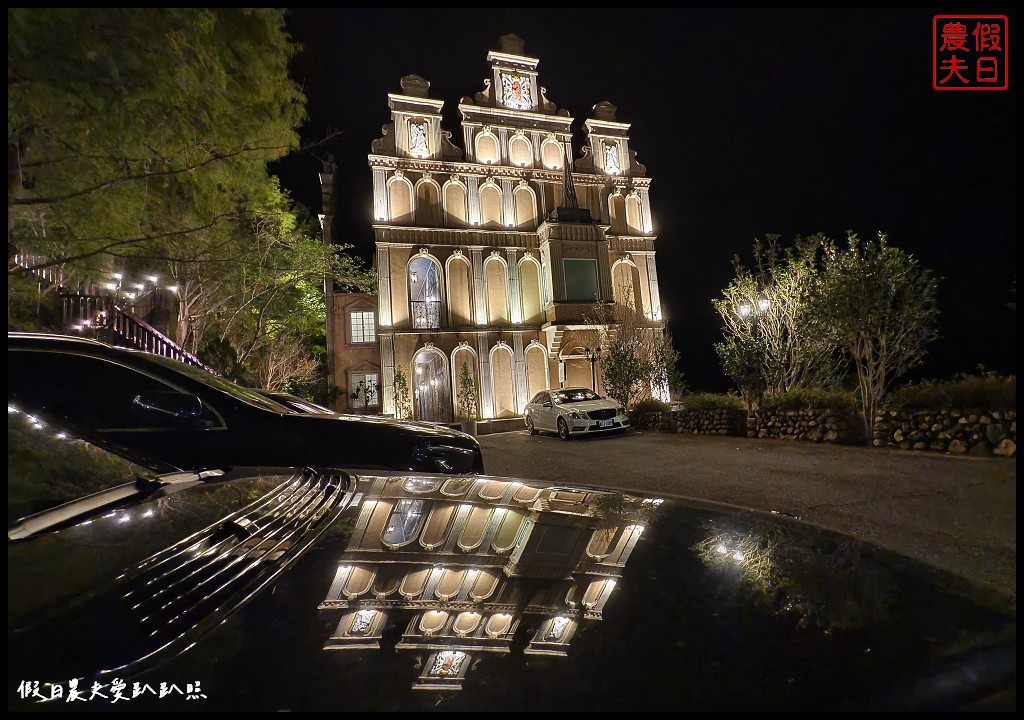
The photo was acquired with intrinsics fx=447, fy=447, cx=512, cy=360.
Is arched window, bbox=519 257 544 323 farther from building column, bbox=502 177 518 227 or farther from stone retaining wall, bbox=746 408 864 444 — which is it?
stone retaining wall, bbox=746 408 864 444

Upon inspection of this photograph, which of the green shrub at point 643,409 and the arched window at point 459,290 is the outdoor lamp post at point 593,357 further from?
the arched window at point 459,290

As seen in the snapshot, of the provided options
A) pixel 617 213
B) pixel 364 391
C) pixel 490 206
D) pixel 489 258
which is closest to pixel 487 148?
pixel 490 206

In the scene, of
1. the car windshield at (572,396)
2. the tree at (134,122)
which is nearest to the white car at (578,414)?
the car windshield at (572,396)

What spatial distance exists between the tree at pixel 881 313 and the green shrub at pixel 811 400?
0.93 feet

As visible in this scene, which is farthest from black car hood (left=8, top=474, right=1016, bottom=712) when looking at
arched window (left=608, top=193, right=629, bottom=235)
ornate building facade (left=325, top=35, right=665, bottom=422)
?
arched window (left=608, top=193, right=629, bottom=235)

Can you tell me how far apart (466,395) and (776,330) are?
1209 cm

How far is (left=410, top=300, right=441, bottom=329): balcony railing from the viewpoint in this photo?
806 inches

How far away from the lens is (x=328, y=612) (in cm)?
97

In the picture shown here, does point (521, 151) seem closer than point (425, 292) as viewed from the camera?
No

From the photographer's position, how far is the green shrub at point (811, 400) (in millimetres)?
9023

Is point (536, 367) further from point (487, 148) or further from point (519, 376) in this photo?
point (487, 148)

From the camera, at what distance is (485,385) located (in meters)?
20.5

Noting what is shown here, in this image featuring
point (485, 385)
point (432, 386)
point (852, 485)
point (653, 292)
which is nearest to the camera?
point (852, 485)

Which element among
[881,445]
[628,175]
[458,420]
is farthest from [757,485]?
[628,175]
